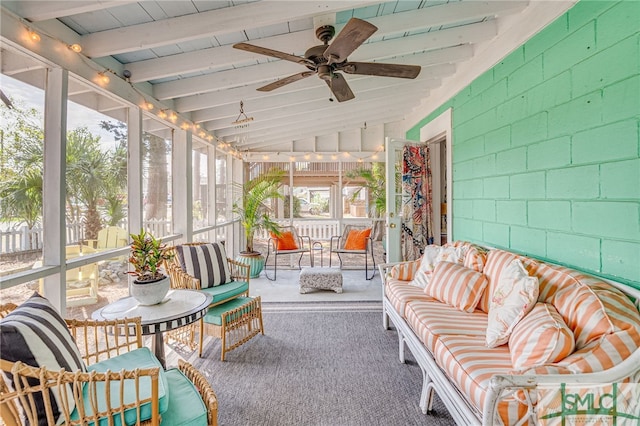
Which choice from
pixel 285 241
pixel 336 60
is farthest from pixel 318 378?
pixel 285 241

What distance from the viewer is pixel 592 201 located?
180 cm

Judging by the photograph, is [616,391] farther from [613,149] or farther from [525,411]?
[613,149]

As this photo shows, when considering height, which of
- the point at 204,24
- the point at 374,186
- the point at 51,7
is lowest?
the point at 374,186

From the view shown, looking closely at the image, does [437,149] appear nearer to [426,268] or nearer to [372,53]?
[372,53]

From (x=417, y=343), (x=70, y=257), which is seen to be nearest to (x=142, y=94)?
(x=70, y=257)

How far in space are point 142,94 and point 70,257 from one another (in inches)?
66.6

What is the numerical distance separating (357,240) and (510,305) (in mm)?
3667

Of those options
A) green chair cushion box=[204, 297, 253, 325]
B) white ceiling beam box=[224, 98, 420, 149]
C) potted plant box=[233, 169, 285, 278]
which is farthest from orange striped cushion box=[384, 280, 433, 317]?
white ceiling beam box=[224, 98, 420, 149]

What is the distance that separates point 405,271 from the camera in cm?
311

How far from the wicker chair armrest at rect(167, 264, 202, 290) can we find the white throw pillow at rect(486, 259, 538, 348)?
2339mm

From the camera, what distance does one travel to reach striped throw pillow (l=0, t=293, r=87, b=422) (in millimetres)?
1121

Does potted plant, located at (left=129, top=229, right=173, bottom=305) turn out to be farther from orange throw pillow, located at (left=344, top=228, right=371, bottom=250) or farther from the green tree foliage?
orange throw pillow, located at (left=344, top=228, right=371, bottom=250)

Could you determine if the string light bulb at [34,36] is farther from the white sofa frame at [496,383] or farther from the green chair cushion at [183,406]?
the white sofa frame at [496,383]

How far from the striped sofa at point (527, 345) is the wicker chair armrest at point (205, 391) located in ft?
3.71
